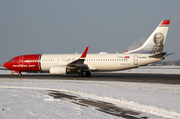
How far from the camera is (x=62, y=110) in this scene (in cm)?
721

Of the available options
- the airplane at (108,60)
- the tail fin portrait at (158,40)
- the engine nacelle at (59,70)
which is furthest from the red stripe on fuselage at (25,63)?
the tail fin portrait at (158,40)

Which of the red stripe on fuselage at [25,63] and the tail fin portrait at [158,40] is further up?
the tail fin portrait at [158,40]

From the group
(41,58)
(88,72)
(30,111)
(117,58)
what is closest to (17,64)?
(41,58)

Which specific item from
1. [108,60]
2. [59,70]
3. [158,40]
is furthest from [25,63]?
[158,40]

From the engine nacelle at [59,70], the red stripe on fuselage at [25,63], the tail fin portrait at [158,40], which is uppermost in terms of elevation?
the tail fin portrait at [158,40]

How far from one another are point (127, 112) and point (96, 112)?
1.13m

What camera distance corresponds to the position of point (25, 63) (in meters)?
29.5

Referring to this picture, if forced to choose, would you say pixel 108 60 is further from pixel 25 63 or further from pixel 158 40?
pixel 25 63

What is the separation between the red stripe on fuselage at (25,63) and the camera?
2914 centimetres

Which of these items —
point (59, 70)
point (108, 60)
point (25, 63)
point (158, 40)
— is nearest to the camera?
point (59, 70)

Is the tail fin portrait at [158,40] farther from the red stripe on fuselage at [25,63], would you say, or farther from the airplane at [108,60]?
the red stripe on fuselage at [25,63]

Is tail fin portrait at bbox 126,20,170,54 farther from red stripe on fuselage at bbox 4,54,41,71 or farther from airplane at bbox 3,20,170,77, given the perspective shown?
red stripe on fuselage at bbox 4,54,41,71

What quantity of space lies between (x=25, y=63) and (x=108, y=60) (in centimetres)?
1245

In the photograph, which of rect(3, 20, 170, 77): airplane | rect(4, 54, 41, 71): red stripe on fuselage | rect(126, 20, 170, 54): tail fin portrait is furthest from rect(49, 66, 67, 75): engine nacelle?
rect(126, 20, 170, 54): tail fin portrait
